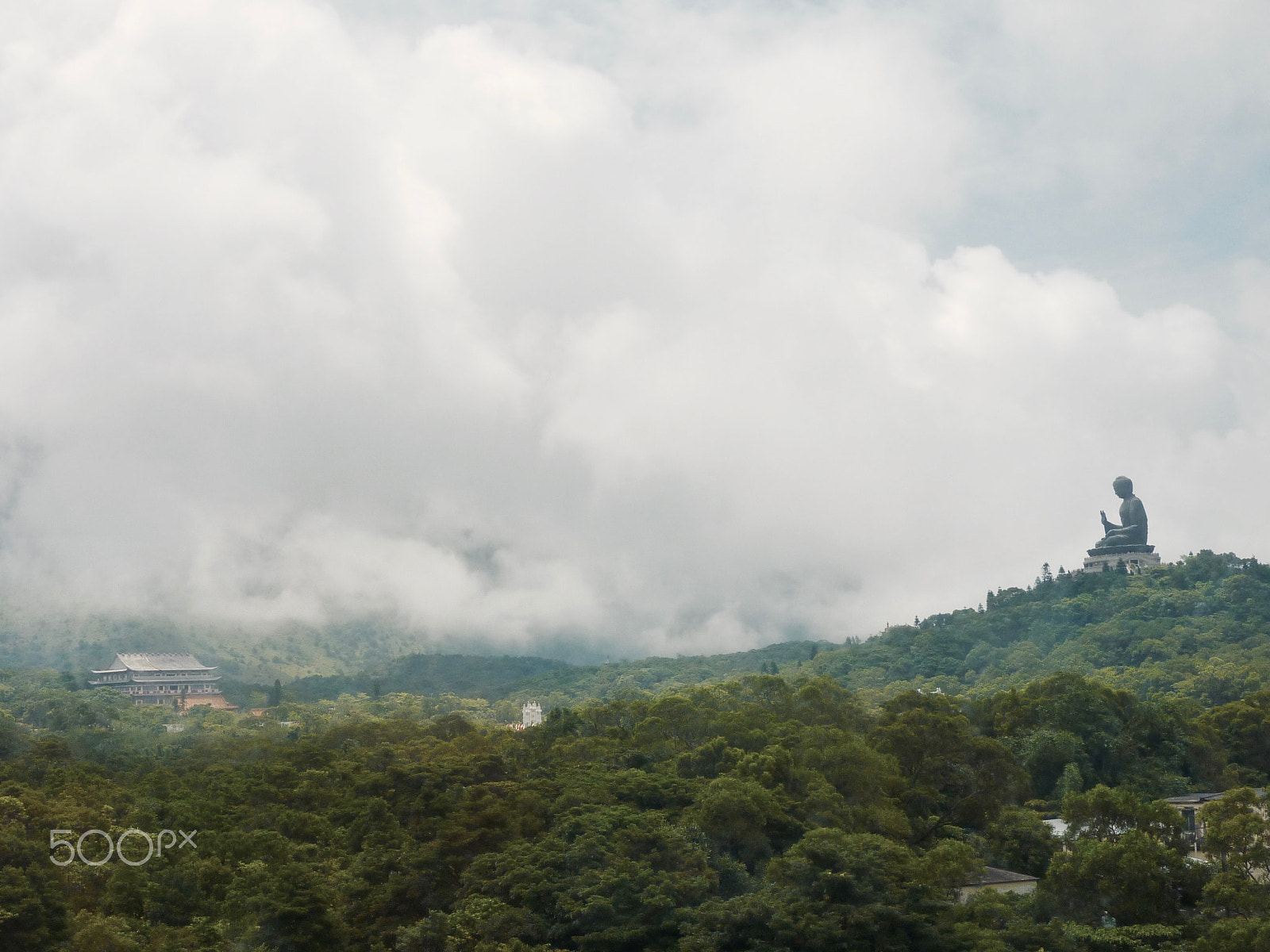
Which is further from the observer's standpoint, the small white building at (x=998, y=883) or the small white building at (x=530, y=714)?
the small white building at (x=530, y=714)

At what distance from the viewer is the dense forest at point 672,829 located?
36.4 metres

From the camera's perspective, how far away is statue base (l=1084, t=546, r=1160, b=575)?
146 m

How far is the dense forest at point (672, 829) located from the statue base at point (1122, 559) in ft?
249

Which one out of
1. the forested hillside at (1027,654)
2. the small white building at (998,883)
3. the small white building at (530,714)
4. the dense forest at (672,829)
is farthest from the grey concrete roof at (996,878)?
the small white building at (530,714)

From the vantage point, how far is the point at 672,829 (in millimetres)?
41875

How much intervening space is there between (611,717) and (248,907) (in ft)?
99.5

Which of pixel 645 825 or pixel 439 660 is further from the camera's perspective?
pixel 439 660

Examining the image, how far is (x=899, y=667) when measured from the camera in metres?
128

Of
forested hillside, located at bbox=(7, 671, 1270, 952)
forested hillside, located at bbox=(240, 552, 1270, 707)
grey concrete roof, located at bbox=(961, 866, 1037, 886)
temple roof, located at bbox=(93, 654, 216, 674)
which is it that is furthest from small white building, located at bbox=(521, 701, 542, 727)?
grey concrete roof, located at bbox=(961, 866, 1037, 886)

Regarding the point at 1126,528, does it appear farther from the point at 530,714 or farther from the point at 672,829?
the point at 672,829

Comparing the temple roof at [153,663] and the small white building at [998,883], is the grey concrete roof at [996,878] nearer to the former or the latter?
the small white building at [998,883]

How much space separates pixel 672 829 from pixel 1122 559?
396 feet

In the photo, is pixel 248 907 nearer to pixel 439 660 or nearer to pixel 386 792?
pixel 386 792

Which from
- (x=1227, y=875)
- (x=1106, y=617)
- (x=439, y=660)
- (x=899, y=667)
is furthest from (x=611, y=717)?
(x=439, y=660)
